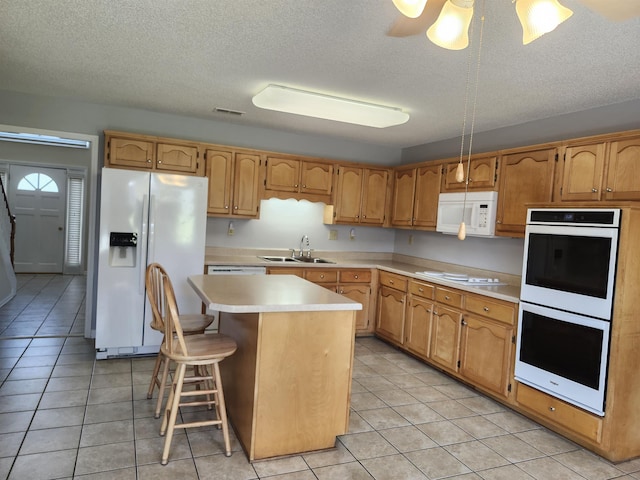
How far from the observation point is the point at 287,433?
2.40m

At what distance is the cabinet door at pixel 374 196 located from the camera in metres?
5.16

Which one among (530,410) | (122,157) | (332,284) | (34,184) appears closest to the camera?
(530,410)

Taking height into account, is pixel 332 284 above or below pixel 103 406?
above

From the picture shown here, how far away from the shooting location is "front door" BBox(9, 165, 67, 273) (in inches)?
313

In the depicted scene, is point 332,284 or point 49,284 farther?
point 49,284

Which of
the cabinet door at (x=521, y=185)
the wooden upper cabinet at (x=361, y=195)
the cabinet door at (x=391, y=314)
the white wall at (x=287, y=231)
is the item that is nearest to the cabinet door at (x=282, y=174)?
the white wall at (x=287, y=231)

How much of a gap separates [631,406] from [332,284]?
2777 mm

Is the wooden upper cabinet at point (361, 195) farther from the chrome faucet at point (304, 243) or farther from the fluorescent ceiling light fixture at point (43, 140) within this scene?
the fluorescent ceiling light fixture at point (43, 140)

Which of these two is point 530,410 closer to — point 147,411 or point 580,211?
point 580,211

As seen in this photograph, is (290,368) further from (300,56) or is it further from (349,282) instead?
(349,282)

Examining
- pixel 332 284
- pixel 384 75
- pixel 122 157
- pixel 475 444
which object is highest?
pixel 384 75

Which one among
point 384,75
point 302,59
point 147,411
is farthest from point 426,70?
point 147,411

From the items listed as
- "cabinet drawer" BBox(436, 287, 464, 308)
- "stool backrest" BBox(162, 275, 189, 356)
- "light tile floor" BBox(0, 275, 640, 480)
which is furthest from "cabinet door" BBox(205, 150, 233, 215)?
"cabinet drawer" BBox(436, 287, 464, 308)

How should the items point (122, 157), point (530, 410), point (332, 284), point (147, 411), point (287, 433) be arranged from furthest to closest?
point (332, 284)
point (122, 157)
point (530, 410)
point (147, 411)
point (287, 433)
